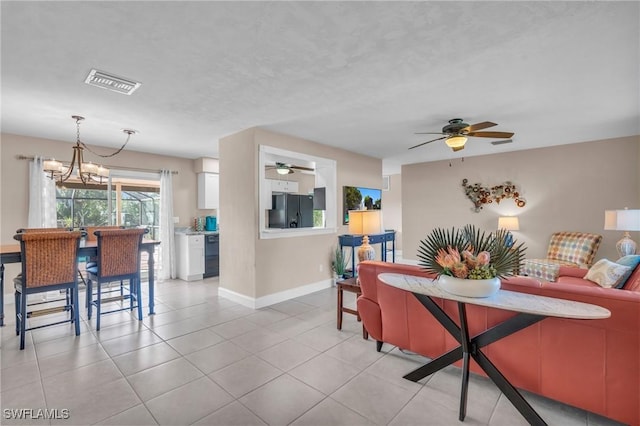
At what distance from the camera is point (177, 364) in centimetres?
251

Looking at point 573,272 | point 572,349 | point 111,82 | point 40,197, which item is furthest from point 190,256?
point 573,272

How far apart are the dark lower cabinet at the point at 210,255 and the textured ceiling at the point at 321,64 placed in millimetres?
2463

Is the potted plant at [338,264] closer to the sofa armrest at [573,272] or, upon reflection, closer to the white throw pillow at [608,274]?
the sofa armrest at [573,272]

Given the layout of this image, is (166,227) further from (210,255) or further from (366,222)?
(366,222)

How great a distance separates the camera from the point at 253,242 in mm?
4059

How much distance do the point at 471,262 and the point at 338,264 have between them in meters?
3.41

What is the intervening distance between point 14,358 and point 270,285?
8.40ft

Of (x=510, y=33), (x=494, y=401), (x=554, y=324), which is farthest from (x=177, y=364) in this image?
(x=510, y=33)

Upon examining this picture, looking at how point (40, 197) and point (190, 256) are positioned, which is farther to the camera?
point (190, 256)

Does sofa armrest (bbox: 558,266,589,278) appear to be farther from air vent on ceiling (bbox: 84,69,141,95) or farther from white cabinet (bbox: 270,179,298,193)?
white cabinet (bbox: 270,179,298,193)

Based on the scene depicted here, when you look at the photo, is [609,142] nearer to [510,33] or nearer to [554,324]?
[510,33]

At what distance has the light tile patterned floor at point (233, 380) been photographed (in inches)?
73.3

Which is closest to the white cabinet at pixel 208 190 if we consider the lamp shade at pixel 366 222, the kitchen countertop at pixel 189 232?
the kitchen countertop at pixel 189 232

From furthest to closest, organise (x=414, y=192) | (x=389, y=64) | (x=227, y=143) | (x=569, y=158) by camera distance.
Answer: (x=414, y=192), (x=569, y=158), (x=227, y=143), (x=389, y=64)
